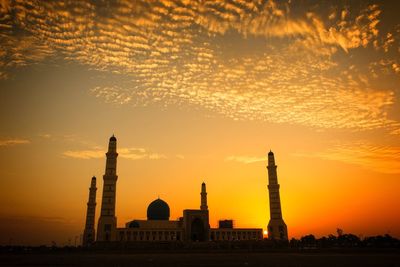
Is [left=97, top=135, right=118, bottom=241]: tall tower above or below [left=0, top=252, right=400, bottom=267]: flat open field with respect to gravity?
above

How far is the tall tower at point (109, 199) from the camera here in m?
50.1

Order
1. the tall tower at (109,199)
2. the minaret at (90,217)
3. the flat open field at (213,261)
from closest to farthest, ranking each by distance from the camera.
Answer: the flat open field at (213,261), the tall tower at (109,199), the minaret at (90,217)

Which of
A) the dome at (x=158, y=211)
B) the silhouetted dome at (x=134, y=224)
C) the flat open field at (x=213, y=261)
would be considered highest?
the dome at (x=158, y=211)

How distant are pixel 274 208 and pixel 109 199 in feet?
101

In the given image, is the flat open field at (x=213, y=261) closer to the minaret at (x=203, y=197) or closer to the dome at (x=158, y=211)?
the dome at (x=158, y=211)

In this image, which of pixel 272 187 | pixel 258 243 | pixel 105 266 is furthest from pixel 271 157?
pixel 105 266

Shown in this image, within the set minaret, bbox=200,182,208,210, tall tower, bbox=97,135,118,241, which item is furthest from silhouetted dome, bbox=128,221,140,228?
minaret, bbox=200,182,208,210

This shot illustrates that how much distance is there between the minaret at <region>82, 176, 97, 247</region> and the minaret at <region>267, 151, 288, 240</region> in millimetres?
38538

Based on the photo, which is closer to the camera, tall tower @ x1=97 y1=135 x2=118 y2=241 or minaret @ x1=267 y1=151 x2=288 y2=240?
tall tower @ x1=97 y1=135 x2=118 y2=241

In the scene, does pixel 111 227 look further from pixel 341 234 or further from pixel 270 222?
A: pixel 341 234

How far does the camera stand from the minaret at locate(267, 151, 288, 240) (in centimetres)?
5825

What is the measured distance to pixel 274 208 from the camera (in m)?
60.7

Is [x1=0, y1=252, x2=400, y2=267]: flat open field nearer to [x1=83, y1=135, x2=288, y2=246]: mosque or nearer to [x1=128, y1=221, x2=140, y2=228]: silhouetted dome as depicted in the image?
[x1=83, y1=135, x2=288, y2=246]: mosque

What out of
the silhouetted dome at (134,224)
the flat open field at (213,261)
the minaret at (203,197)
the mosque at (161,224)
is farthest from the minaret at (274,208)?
the flat open field at (213,261)
